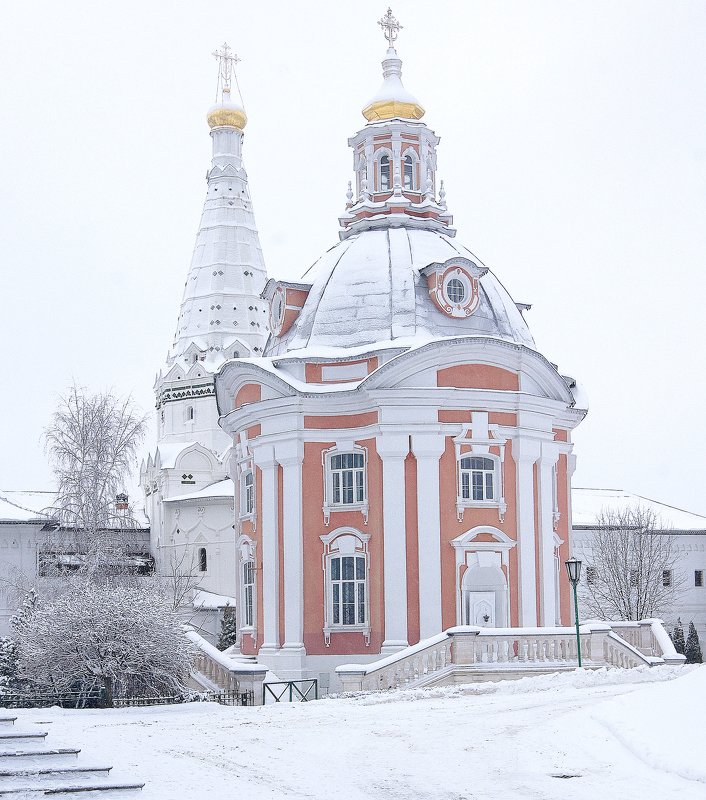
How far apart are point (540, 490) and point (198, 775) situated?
71.5 ft

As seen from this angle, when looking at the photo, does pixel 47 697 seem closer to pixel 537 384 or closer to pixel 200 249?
pixel 537 384

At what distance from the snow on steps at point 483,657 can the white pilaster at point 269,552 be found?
6.26 m

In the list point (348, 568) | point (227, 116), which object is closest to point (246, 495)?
point (348, 568)

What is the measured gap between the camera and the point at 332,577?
3272 cm

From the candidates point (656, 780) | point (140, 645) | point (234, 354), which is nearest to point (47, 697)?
point (140, 645)

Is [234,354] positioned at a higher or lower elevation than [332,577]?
higher

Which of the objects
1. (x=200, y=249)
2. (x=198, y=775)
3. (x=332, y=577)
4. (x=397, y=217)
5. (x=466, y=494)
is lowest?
(x=198, y=775)

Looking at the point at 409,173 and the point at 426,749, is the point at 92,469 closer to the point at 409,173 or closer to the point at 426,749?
the point at 409,173

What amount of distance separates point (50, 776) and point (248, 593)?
76.2 ft

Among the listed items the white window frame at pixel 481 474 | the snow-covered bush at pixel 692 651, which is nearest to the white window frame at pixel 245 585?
the white window frame at pixel 481 474

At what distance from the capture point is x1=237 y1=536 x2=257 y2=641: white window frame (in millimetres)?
34250

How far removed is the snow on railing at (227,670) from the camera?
26.1 m

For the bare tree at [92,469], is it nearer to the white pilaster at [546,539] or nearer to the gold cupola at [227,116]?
the white pilaster at [546,539]

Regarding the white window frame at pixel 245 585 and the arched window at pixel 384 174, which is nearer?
the white window frame at pixel 245 585
